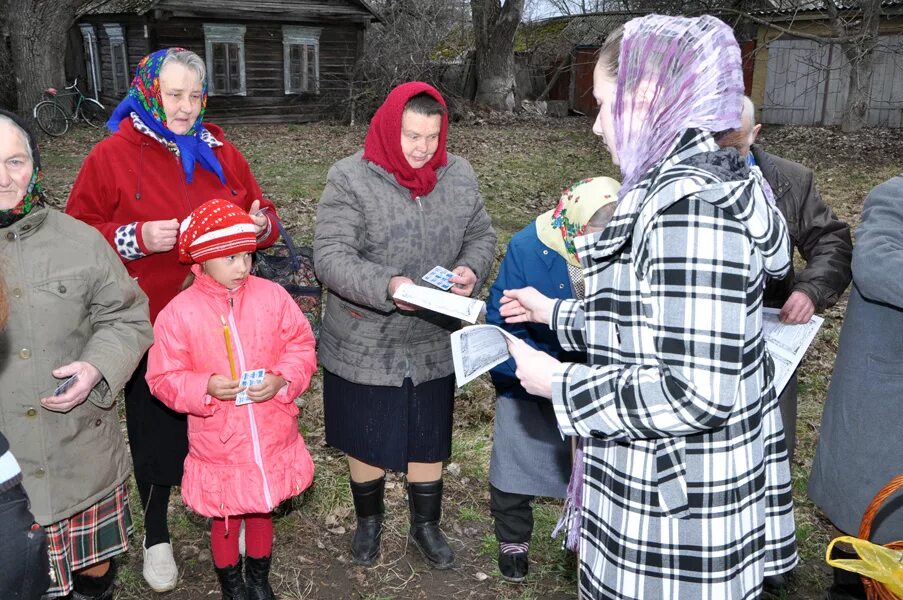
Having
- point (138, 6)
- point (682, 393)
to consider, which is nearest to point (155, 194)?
point (682, 393)

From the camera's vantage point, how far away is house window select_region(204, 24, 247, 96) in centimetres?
1992

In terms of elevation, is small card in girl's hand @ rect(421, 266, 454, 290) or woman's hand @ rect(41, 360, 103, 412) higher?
small card in girl's hand @ rect(421, 266, 454, 290)

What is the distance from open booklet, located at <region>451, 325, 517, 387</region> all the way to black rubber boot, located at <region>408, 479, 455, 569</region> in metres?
1.47

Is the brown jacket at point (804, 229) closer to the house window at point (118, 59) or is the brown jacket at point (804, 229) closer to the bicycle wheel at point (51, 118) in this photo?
the bicycle wheel at point (51, 118)

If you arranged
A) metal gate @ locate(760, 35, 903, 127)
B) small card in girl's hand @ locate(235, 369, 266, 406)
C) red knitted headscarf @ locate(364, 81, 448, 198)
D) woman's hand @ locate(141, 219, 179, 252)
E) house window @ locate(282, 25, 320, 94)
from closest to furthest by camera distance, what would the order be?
small card in girl's hand @ locate(235, 369, 266, 406), woman's hand @ locate(141, 219, 179, 252), red knitted headscarf @ locate(364, 81, 448, 198), metal gate @ locate(760, 35, 903, 127), house window @ locate(282, 25, 320, 94)

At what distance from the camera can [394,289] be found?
3.06 meters

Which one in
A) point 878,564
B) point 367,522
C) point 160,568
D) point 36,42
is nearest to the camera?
point 878,564

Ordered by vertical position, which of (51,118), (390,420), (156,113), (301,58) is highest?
(301,58)

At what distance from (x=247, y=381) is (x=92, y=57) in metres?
22.6

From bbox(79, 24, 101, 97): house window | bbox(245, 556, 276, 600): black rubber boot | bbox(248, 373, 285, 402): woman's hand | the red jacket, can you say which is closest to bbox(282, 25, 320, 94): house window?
bbox(79, 24, 101, 97): house window

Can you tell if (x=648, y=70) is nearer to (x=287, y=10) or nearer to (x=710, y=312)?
(x=710, y=312)

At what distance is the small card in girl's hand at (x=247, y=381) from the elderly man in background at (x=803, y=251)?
6.79ft

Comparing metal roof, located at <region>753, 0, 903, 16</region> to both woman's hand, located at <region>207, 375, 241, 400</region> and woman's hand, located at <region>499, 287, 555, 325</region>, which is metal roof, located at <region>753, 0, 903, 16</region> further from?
woman's hand, located at <region>207, 375, 241, 400</region>

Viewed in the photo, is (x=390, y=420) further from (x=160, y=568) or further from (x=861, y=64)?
(x=861, y=64)
